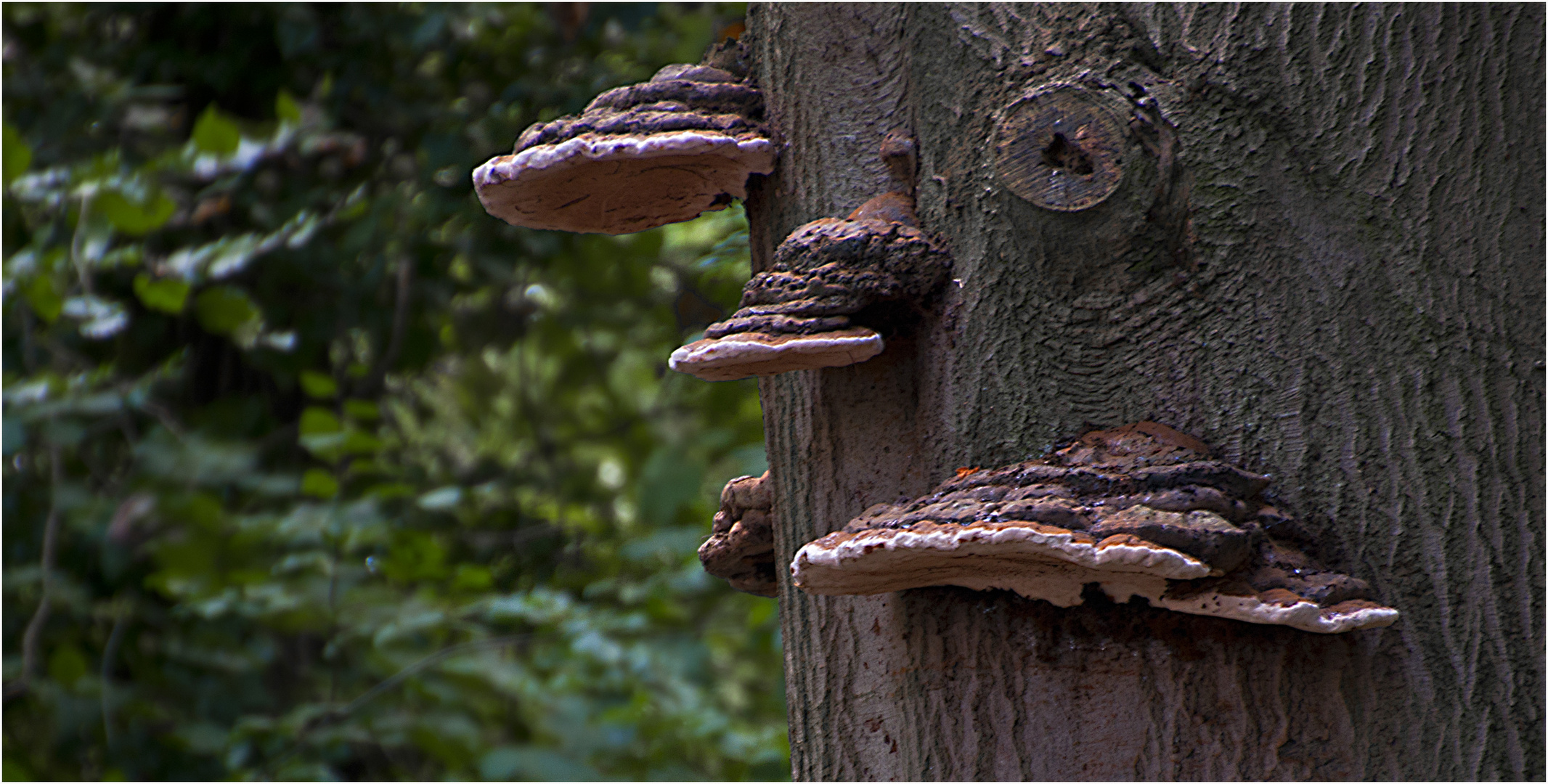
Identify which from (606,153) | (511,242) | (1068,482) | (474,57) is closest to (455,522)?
(511,242)

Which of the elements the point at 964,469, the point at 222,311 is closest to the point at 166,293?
the point at 222,311

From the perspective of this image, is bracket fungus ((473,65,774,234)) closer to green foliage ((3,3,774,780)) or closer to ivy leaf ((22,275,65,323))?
green foliage ((3,3,774,780))

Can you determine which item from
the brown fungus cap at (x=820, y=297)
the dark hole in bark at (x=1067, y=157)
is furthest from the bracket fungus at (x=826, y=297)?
the dark hole in bark at (x=1067, y=157)

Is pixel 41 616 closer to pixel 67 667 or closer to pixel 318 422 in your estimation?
pixel 67 667

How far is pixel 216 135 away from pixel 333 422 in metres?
0.83

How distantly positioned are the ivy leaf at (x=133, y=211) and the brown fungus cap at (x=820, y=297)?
240cm

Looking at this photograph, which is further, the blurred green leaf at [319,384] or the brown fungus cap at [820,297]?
the blurred green leaf at [319,384]

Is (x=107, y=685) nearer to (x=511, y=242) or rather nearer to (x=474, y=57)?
(x=511, y=242)

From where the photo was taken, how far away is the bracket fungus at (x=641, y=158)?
42.3 inches

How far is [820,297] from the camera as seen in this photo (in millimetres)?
958

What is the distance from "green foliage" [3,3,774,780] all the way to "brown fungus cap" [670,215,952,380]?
4.56ft

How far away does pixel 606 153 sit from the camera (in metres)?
1.06

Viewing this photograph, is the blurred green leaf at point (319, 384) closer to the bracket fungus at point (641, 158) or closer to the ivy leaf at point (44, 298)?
the ivy leaf at point (44, 298)

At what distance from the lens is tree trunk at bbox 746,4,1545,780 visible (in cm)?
86
